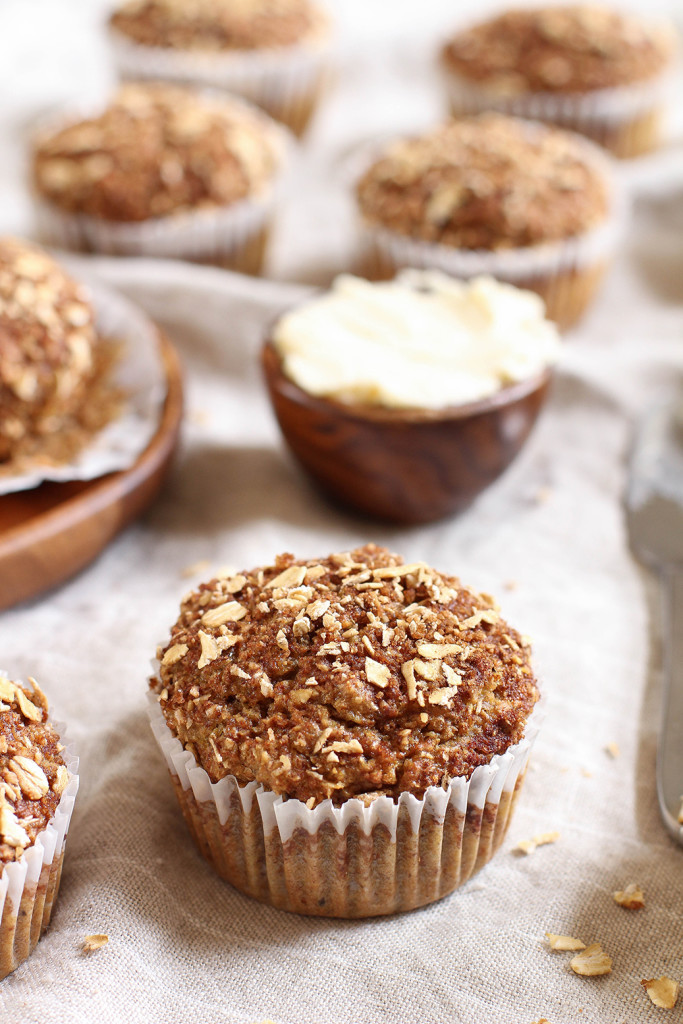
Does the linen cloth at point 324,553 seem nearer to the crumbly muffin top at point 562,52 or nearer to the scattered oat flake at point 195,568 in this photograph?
the scattered oat flake at point 195,568

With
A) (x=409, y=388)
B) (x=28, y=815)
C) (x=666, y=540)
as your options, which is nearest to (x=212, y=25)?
(x=409, y=388)

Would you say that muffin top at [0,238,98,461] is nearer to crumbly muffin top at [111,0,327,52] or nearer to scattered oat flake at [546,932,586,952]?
scattered oat flake at [546,932,586,952]

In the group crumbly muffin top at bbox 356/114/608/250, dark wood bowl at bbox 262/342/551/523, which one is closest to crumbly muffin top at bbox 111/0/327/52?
crumbly muffin top at bbox 356/114/608/250

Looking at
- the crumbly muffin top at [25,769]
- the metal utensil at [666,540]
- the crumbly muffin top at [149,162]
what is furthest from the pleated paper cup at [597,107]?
the crumbly muffin top at [25,769]

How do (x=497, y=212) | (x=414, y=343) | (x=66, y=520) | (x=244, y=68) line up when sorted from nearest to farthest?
(x=66, y=520) < (x=414, y=343) < (x=497, y=212) < (x=244, y=68)

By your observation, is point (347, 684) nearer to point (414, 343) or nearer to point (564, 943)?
point (564, 943)

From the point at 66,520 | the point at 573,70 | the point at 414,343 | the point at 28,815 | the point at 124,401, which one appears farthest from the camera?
the point at 573,70

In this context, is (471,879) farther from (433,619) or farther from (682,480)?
(682,480)
